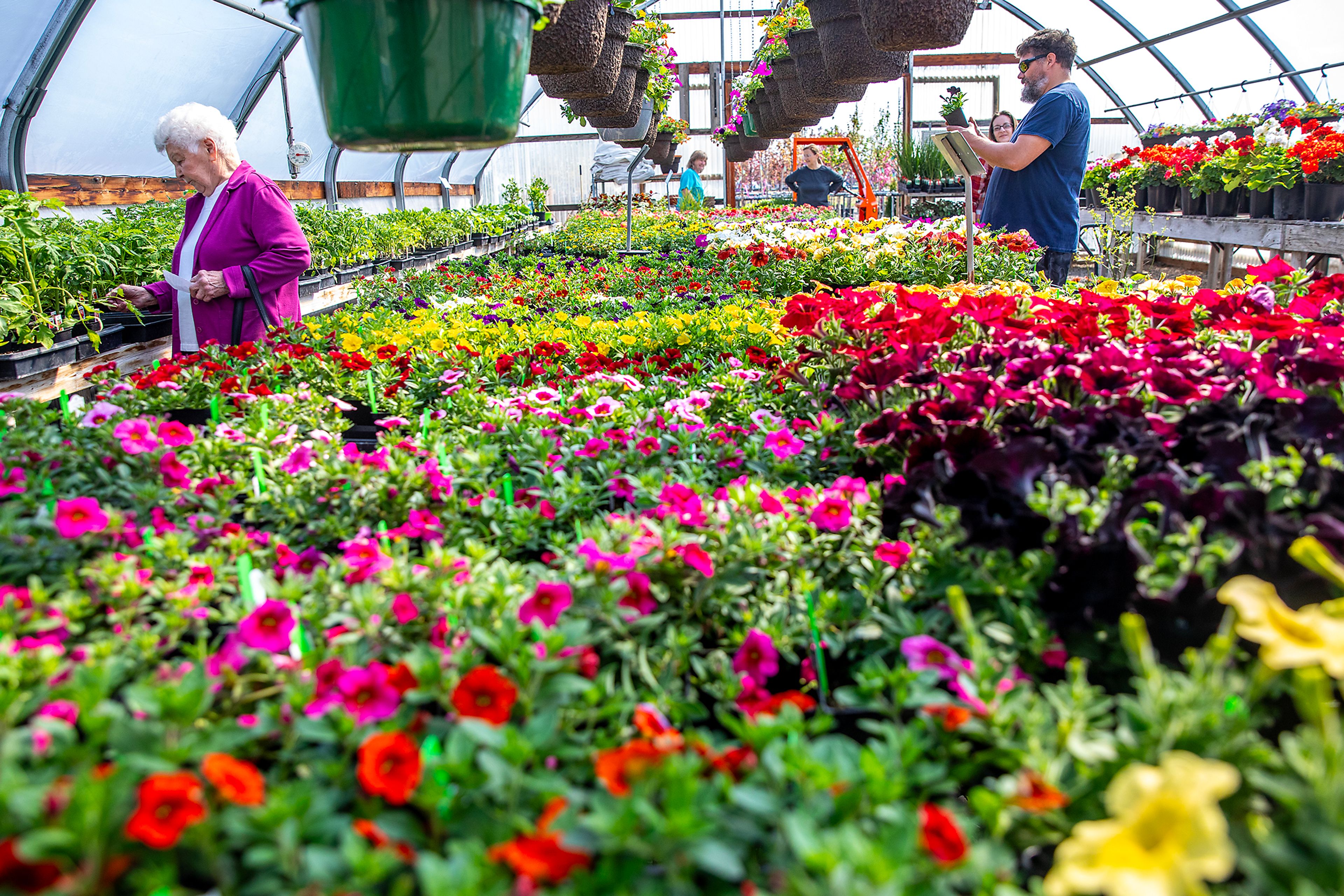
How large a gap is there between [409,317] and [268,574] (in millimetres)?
2246

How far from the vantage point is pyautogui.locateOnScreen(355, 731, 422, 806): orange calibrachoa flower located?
0.59 meters

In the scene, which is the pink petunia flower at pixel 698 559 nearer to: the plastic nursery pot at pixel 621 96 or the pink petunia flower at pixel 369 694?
the pink petunia flower at pixel 369 694

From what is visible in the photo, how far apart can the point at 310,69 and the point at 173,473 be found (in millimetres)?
2244

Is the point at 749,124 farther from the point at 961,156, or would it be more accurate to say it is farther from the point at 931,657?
the point at 931,657

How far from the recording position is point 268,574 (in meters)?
1.01

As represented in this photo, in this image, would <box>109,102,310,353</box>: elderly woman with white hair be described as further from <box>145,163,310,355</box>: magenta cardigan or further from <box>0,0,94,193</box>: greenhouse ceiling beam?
<box>0,0,94,193</box>: greenhouse ceiling beam

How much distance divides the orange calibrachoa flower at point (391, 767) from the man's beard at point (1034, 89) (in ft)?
13.2

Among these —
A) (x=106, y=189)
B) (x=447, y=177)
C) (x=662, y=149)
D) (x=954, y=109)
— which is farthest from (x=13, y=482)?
(x=447, y=177)

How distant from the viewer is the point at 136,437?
128 centimetres

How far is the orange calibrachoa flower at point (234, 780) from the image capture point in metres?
0.56

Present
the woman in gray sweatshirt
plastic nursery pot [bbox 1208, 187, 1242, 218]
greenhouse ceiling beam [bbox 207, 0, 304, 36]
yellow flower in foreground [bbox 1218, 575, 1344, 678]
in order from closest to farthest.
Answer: yellow flower in foreground [bbox 1218, 575, 1344, 678] → greenhouse ceiling beam [bbox 207, 0, 304, 36] → plastic nursery pot [bbox 1208, 187, 1242, 218] → the woman in gray sweatshirt

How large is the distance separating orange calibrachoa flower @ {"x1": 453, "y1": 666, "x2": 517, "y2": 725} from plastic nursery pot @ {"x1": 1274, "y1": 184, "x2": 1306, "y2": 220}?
5191 millimetres

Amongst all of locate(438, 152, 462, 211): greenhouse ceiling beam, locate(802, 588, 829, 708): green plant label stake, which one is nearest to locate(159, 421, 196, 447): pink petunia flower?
locate(802, 588, 829, 708): green plant label stake

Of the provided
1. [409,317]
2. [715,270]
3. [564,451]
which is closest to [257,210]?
[409,317]
